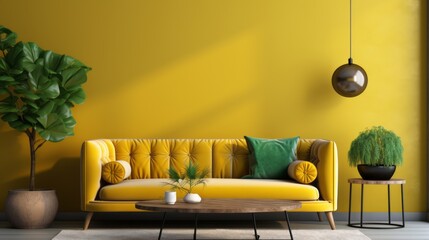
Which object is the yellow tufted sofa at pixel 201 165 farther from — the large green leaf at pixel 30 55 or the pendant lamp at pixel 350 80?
the large green leaf at pixel 30 55

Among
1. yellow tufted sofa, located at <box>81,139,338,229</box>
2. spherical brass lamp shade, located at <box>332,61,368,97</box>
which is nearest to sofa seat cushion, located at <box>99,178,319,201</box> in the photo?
yellow tufted sofa, located at <box>81,139,338,229</box>

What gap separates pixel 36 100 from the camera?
20.0 ft

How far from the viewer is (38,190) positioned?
20.1ft

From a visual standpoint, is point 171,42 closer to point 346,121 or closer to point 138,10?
point 138,10

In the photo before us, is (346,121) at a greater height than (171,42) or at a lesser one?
lesser

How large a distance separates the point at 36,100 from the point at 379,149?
307 centimetres

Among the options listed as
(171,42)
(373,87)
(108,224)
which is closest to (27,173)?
(108,224)

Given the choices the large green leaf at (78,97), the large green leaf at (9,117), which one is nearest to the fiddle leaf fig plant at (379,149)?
the large green leaf at (78,97)

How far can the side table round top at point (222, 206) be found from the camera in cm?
439

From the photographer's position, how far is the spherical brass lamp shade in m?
6.42

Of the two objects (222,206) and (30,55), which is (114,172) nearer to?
(30,55)

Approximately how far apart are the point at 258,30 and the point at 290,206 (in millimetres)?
2600

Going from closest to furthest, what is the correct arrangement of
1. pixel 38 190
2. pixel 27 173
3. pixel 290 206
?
1. pixel 290 206
2. pixel 38 190
3. pixel 27 173

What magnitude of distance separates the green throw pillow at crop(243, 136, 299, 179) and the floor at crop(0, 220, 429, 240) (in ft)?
1.58
